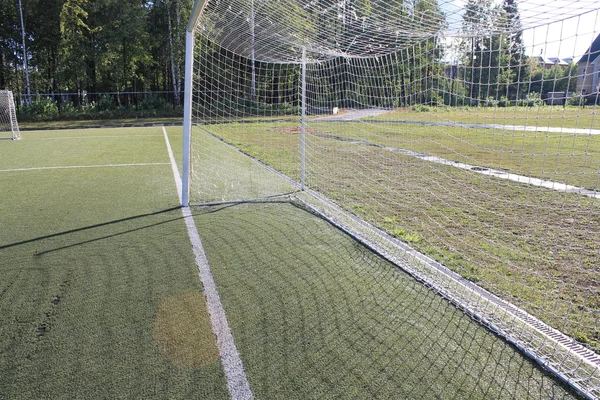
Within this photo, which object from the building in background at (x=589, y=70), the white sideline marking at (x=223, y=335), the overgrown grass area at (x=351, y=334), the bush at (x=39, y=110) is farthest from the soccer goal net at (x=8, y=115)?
the building in background at (x=589, y=70)

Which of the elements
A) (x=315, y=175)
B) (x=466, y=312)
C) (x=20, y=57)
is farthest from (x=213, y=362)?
(x=20, y=57)

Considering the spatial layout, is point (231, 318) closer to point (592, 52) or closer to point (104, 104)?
point (592, 52)

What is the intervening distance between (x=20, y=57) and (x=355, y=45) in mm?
38858

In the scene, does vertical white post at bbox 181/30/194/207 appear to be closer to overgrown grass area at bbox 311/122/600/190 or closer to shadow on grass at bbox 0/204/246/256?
shadow on grass at bbox 0/204/246/256

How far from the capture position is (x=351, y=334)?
9.77 ft

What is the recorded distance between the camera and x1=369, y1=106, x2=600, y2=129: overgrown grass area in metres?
4.19

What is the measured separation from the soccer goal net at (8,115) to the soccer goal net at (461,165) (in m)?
11.9

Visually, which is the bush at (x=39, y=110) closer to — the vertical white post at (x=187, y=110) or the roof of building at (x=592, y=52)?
the vertical white post at (x=187, y=110)

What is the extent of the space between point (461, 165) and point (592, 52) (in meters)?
A: 6.60

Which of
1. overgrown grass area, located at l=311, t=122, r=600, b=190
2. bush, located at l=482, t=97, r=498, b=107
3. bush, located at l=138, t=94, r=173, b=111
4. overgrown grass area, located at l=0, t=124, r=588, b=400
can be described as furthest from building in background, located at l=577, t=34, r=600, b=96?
bush, located at l=138, t=94, r=173, b=111

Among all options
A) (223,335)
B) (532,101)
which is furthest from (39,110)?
(532,101)

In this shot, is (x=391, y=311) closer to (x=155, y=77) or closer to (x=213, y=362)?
(x=213, y=362)

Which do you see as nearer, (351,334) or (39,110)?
(351,334)

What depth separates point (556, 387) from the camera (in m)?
2.43
